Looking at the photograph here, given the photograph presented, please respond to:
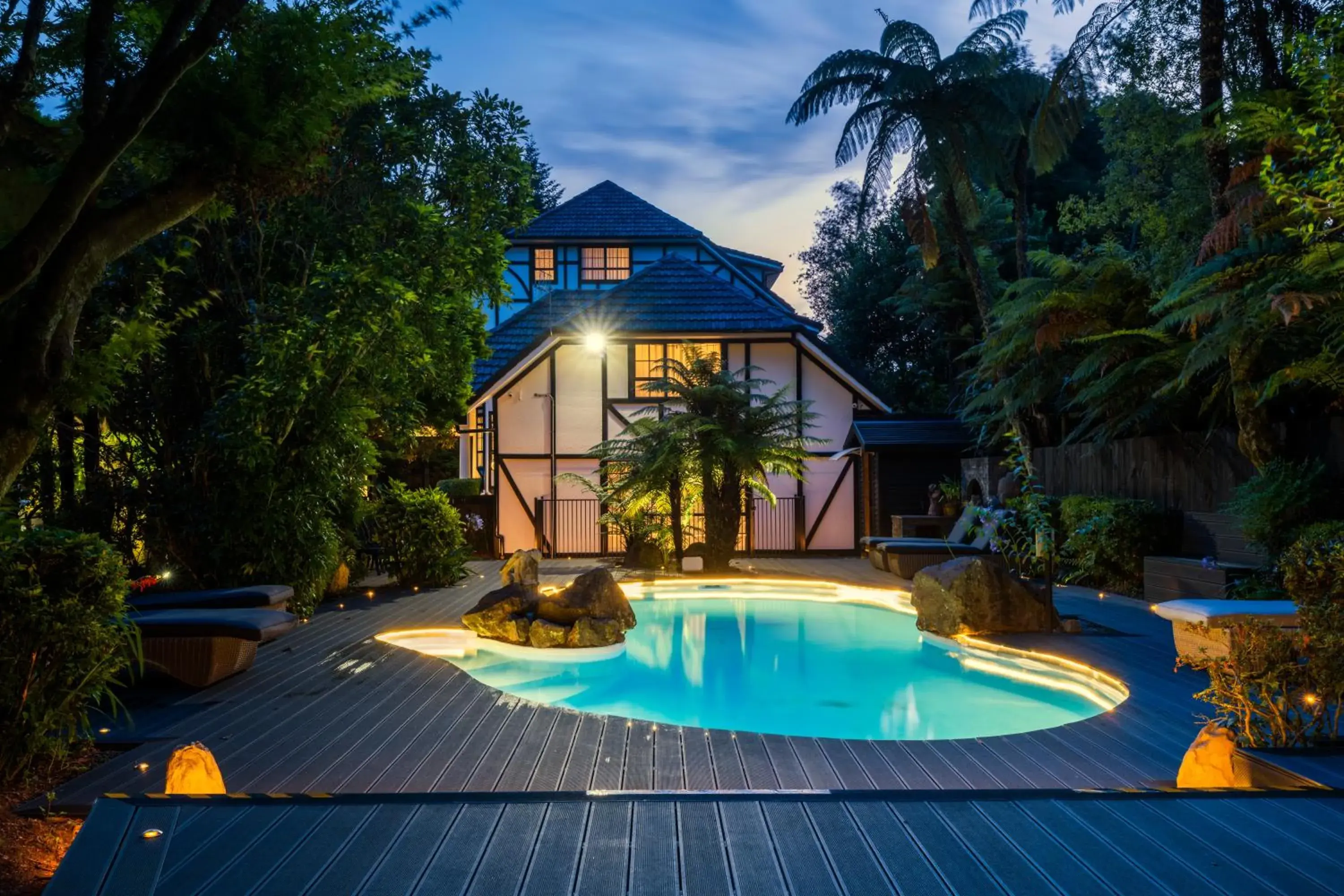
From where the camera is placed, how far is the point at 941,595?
952cm

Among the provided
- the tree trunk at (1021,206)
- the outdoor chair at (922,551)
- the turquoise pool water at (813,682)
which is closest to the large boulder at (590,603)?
the turquoise pool water at (813,682)

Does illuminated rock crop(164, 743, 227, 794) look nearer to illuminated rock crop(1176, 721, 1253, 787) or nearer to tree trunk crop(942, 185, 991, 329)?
illuminated rock crop(1176, 721, 1253, 787)

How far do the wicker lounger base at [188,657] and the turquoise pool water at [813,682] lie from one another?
2.09 metres

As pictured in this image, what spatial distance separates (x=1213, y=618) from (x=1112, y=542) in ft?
19.4

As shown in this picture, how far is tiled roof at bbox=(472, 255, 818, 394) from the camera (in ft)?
65.9

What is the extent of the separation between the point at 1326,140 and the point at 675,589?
9464mm

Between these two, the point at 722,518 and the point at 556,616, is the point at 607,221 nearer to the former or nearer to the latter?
the point at 722,518

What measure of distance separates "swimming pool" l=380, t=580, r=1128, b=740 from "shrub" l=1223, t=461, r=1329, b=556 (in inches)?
128

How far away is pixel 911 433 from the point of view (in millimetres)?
19141

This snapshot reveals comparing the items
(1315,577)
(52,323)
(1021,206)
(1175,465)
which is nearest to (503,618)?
(52,323)

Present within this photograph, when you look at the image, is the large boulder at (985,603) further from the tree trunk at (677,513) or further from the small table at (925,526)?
the small table at (925,526)

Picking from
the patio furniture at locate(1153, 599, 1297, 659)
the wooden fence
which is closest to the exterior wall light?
the wooden fence

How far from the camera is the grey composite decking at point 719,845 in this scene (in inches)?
110

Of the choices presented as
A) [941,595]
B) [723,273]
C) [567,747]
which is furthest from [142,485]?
[723,273]
